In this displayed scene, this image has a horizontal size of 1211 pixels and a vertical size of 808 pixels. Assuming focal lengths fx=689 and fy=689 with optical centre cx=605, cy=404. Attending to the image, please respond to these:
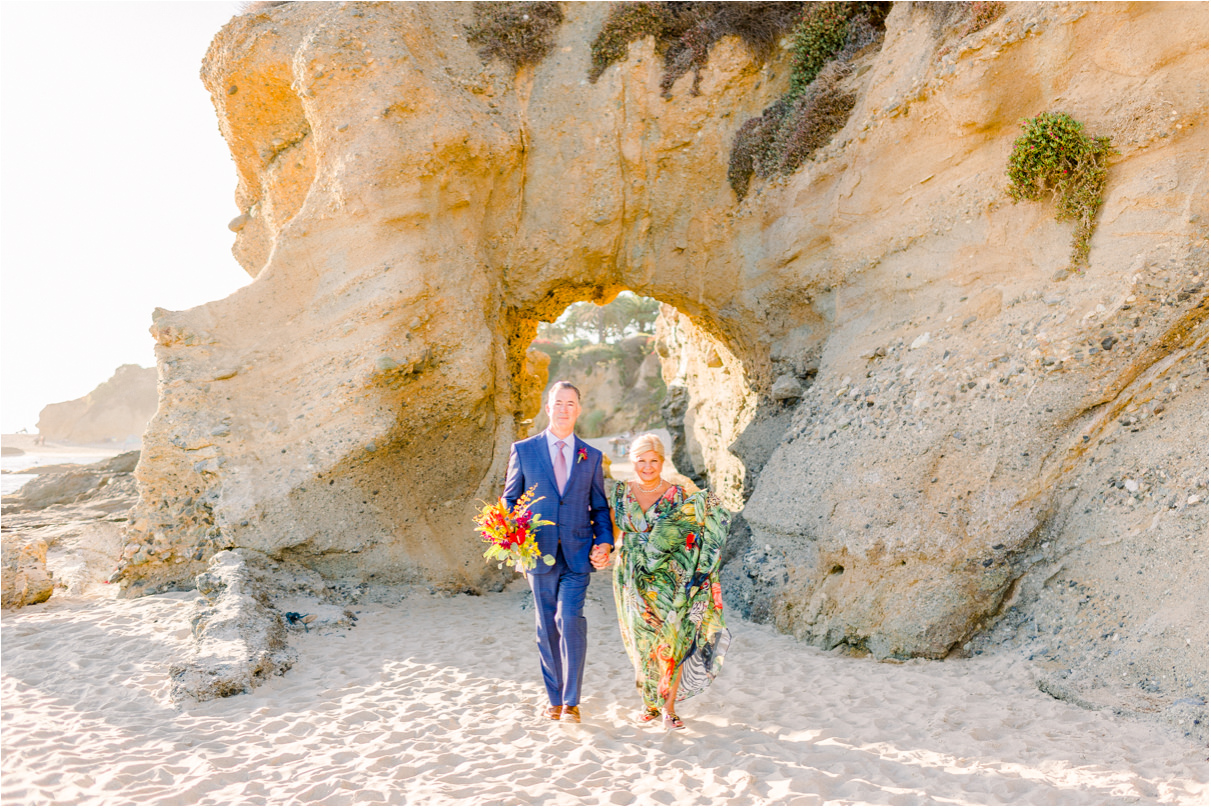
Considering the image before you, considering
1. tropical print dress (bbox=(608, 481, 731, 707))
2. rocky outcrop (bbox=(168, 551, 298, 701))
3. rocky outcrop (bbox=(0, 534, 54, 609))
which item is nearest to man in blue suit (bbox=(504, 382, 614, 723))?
tropical print dress (bbox=(608, 481, 731, 707))

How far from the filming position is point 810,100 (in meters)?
8.37

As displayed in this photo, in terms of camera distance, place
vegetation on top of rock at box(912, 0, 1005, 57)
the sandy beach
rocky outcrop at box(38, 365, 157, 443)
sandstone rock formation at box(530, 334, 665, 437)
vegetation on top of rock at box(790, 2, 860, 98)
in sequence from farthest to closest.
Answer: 1. rocky outcrop at box(38, 365, 157, 443)
2. sandstone rock formation at box(530, 334, 665, 437)
3. vegetation on top of rock at box(790, 2, 860, 98)
4. vegetation on top of rock at box(912, 0, 1005, 57)
5. the sandy beach

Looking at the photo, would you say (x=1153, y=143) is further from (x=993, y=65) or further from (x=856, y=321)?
(x=856, y=321)

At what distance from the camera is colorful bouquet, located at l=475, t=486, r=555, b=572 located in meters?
4.02

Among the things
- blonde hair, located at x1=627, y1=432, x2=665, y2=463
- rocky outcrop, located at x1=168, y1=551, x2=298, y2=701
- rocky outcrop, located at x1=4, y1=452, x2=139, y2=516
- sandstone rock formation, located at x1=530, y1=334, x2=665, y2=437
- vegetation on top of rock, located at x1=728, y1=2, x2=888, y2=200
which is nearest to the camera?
blonde hair, located at x1=627, y1=432, x2=665, y2=463

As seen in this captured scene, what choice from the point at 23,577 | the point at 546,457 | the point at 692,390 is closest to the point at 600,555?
the point at 546,457

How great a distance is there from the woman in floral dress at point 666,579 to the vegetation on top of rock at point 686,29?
6975 mm

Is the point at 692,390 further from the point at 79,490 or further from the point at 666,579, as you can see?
the point at 79,490

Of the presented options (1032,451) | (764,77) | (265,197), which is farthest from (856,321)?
(265,197)

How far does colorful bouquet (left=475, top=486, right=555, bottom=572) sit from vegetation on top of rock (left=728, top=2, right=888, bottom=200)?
6.27 m

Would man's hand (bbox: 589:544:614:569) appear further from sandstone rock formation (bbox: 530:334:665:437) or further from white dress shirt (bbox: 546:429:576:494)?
sandstone rock formation (bbox: 530:334:665:437)

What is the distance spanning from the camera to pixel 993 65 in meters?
6.18

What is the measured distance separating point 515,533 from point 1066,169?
17.6 feet

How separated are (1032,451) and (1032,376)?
2.03 feet
